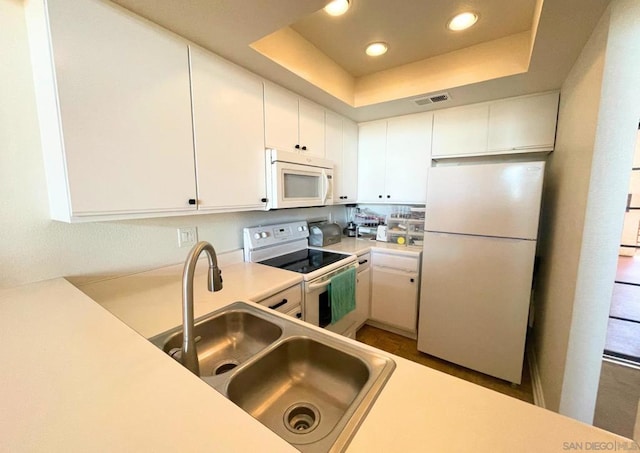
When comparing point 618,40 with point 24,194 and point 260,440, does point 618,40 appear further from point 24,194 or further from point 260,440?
point 24,194

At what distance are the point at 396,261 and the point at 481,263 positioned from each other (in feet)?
2.29

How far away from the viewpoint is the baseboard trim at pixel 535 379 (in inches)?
67.2

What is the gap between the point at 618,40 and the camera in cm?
103

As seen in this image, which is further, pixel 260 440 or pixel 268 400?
pixel 268 400

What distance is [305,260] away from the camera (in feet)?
6.81

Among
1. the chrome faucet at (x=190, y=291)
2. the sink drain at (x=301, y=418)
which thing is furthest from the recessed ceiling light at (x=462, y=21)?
the sink drain at (x=301, y=418)

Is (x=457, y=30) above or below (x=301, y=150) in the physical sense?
above

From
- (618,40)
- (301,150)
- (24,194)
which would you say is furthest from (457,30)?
(24,194)

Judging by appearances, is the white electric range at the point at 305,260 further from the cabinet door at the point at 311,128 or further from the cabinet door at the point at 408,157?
the cabinet door at the point at 408,157

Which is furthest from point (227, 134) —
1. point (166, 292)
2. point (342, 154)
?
point (342, 154)

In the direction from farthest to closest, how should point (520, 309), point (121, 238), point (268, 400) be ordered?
point (520, 309), point (121, 238), point (268, 400)

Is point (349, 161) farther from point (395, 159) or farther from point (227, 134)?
point (227, 134)

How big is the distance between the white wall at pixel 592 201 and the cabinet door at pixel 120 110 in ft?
6.20

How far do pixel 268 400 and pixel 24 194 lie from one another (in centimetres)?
132
